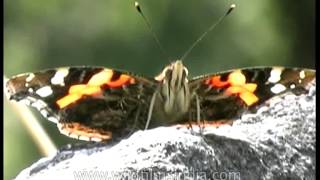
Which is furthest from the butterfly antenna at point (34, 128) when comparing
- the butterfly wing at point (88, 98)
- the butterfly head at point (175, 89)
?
the butterfly head at point (175, 89)

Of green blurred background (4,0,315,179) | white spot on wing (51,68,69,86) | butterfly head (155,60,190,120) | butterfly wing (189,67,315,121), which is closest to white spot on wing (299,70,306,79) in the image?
butterfly wing (189,67,315,121)

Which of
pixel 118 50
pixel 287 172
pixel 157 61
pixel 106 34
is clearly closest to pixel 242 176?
pixel 287 172

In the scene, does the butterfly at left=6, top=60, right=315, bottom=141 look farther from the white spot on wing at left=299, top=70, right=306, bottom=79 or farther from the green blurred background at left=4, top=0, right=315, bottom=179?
the green blurred background at left=4, top=0, right=315, bottom=179

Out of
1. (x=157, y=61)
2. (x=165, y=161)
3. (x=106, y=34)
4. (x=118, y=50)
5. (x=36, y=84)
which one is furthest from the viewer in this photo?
(x=106, y=34)

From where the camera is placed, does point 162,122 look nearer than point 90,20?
Yes

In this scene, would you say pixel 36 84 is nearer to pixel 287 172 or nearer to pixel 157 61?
pixel 287 172

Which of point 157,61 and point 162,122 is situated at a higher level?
point 157,61

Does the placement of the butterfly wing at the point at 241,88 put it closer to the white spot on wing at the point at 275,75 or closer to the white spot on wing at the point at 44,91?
the white spot on wing at the point at 275,75
